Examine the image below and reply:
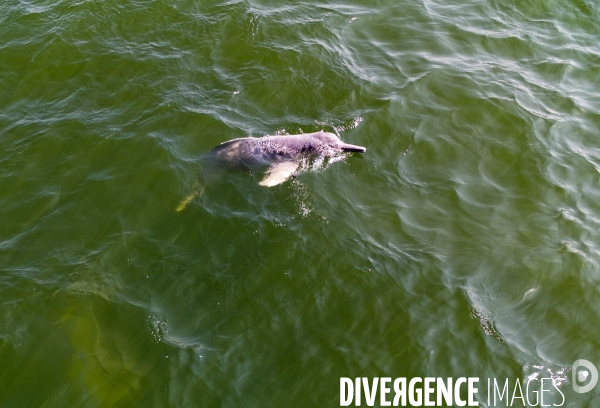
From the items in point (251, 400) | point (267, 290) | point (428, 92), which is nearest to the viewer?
point (251, 400)

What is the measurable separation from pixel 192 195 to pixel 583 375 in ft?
24.8

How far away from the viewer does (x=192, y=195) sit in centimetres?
1020

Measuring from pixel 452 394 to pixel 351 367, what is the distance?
155 cm

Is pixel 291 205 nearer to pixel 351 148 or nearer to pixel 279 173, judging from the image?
pixel 279 173

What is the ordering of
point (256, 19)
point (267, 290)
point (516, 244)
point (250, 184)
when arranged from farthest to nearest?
point (256, 19)
point (250, 184)
point (516, 244)
point (267, 290)

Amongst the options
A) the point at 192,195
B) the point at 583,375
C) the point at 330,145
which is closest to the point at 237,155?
the point at 192,195

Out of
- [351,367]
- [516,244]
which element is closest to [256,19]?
[516,244]

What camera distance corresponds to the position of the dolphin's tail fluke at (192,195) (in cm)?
1001

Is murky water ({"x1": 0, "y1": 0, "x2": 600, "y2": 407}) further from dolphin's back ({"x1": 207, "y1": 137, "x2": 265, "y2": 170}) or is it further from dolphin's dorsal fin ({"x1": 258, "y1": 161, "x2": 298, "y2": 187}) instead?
dolphin's back ({"x1": 207, "y1": 137, "x2": 265, "y2": 170})

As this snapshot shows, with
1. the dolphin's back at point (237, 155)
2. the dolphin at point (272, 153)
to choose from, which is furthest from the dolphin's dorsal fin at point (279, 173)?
the dolphin's back at point (237, 155)

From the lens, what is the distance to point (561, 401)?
743cm

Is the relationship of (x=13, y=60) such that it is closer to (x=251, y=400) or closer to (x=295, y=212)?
(x=295, y=212)

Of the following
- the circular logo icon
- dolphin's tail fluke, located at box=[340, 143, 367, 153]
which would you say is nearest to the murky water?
the circular logo icon

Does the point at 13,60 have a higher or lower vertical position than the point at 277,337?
higher
